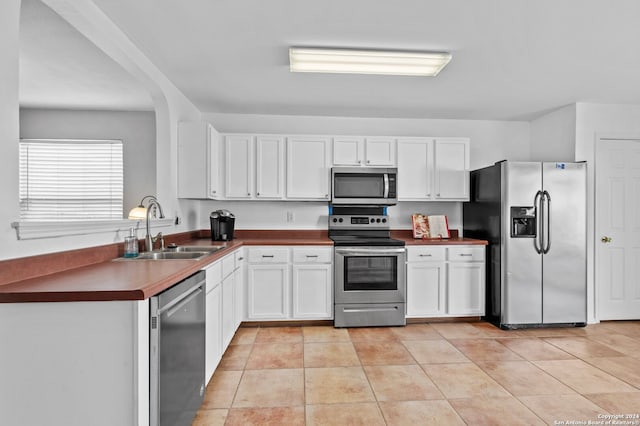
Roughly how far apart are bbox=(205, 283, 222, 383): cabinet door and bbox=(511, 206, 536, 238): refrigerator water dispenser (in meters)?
2.98

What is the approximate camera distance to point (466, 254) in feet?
13.0

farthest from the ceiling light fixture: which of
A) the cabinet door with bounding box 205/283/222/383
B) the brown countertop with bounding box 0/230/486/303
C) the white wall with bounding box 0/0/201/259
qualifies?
the cabinet door with bounding box 205/283/222/383

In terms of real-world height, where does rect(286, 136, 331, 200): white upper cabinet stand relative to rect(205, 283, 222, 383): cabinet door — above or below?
above

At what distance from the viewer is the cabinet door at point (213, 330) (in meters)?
2.39

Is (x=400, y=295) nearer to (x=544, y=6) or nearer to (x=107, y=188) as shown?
(x=544, y=6)

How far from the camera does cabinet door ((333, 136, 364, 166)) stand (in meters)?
4.13

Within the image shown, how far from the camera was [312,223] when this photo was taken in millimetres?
4449

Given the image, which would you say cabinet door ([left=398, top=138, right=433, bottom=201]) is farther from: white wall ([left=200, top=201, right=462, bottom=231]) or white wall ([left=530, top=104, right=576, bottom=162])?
white wall ([left=530, top=104, right=576, bottom=162])

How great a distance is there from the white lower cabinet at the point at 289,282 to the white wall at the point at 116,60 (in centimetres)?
94

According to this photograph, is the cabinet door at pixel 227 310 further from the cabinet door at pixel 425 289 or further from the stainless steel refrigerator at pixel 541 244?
the stainless steel refrigerator at pixel 541 244

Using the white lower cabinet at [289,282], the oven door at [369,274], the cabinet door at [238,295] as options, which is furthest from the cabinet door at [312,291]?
the cabinet door at [238,295]

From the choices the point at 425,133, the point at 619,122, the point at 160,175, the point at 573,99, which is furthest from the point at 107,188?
the point at 619,122

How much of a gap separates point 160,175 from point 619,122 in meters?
4.84

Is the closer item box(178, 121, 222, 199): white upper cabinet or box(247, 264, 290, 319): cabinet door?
box(178, 121, 222, 199): white upper cabinet
